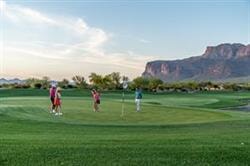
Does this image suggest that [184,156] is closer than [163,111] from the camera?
Yes

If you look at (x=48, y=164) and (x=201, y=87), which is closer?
(x=48, y=164)

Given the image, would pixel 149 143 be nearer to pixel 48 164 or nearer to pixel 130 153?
pixel 130 153

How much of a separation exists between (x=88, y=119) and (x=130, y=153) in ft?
58.7

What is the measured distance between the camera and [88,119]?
1176 inches

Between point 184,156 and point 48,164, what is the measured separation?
11.7 ft

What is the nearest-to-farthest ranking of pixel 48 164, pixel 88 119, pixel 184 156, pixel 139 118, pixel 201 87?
1. pixel 48 164
2. pixel 184 156
3. pixel 88 119
4. pixel 139 118
5. pixel 201 87

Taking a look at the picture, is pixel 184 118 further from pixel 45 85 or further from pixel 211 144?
pixel 45 85

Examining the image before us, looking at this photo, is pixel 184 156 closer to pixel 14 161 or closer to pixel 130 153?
pixel 130 153

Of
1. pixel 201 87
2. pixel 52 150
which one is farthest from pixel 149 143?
pixel 201 87

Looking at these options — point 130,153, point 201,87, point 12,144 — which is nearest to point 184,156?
point 130,153

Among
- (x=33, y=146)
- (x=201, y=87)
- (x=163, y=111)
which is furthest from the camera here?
(x=201, y=87)

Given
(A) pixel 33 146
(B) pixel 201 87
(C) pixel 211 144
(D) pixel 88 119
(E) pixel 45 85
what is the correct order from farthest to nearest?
(B) pixel 201 87
(E) pixel 45 85
(D) pixel 88 119
(C) pixel 211 144
(A) pixel 33 146

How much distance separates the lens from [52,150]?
1243cm


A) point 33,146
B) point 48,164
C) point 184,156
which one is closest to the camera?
point 48,164
